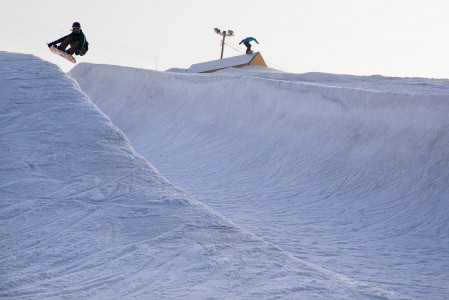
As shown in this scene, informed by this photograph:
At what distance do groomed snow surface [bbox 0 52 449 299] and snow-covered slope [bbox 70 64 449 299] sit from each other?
41 mm

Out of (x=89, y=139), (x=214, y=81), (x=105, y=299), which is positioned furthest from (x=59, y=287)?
(x=214, y=81)

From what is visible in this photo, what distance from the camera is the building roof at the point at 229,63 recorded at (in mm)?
38406

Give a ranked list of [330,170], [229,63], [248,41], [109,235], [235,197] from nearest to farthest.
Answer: [109,235] < [235,197] < [330,170] < [229,63] < [248,41]

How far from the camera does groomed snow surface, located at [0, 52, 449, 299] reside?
5742 mm

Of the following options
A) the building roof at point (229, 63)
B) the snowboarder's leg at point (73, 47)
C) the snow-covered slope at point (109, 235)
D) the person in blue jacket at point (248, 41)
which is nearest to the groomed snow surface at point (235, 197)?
the snow-covered slope at point (109, 235)

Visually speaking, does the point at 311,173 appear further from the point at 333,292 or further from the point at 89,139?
the point at 333,292

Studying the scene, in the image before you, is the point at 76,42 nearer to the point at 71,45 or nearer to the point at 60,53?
the point at 71,45

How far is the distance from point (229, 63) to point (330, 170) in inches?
979

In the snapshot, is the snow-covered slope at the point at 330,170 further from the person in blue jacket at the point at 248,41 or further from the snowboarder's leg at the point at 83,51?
the person in blue jacket at the point at 248,41

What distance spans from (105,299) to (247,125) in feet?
47.2

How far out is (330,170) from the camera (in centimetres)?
1438

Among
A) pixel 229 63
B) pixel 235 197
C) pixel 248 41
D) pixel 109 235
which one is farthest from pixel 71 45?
pixel 248 41

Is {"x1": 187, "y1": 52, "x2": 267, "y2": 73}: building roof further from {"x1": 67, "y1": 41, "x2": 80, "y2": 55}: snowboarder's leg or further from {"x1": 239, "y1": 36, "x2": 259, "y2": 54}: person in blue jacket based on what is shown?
{"x1": 67, "y1": 41, "x2": 80, "y2": 55}: snowboarder's leg

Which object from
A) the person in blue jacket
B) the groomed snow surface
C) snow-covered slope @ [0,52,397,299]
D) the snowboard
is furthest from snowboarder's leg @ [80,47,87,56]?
the person in blue jacket
